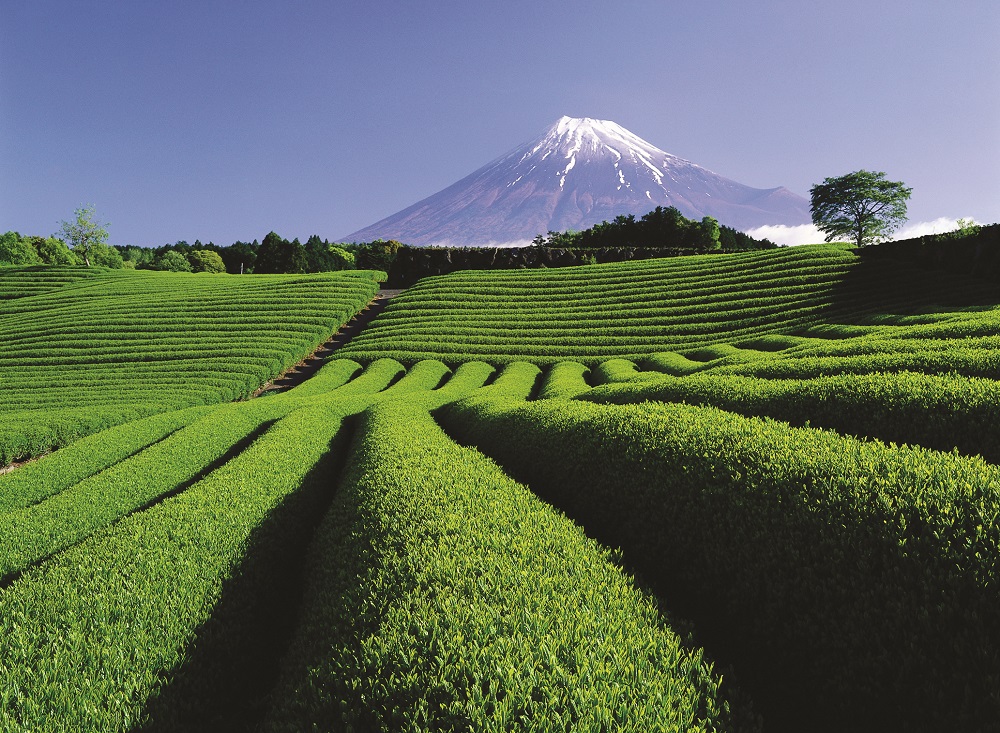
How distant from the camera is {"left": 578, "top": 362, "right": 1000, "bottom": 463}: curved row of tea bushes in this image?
7.10 meters

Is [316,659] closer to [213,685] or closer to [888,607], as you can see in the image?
[213,685]

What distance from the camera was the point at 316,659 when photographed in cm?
438

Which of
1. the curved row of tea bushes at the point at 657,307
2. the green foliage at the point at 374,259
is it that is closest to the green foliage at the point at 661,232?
the curved row of tea bushes at the point at 657,307

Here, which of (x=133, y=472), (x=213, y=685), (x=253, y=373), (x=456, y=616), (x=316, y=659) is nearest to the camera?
(x=456, y=616)

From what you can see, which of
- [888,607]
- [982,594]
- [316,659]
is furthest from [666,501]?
[316,659]

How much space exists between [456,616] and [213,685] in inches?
115

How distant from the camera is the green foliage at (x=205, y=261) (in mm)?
115188

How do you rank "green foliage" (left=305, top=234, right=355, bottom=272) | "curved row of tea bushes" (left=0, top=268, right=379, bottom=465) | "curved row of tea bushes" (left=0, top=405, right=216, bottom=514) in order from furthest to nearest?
"green foliage" (left=305, top=234, right=355, bottom=272)
"curved row of tea bushes" (left=0, top=268, right=379, bottom=465)
"curved row of tea bushes" (left=0, top=405, right=216, bottom=514)

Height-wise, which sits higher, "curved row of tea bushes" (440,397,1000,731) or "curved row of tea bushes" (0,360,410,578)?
"curved row of tea bushes" (440,397,1000,731)

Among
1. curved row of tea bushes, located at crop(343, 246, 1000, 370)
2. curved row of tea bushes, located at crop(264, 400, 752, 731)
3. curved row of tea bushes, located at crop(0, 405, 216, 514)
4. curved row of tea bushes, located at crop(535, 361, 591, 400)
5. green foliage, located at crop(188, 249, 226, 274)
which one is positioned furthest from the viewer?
green foliage, located at crop(188, 249, 226, 274)

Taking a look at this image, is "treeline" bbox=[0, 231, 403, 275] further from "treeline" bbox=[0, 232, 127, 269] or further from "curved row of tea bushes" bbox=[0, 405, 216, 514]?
"curved row of tea bushes" bbox=[0, 405, 216, 514]

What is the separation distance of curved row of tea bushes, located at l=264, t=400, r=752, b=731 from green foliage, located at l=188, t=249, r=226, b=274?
12983cm

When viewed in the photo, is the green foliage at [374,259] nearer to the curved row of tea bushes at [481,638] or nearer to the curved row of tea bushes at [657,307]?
the curved row of tea bushes at [657,307]

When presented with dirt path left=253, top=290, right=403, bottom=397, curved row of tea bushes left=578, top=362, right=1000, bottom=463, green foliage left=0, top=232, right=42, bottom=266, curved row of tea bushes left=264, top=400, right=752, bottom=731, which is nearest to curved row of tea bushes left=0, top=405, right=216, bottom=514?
curved row of tea bushes left=264, top=400, right=752, bottom=731
